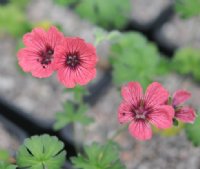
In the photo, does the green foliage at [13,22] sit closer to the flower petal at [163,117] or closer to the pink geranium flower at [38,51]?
the pink geranium flower at [38,51]

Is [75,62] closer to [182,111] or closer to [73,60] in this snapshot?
[73,60]

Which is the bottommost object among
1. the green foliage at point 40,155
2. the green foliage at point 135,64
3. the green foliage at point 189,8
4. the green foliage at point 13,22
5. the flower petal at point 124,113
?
the green foliage at point 40,155

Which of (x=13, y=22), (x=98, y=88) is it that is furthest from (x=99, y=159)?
(x=13, y=22)

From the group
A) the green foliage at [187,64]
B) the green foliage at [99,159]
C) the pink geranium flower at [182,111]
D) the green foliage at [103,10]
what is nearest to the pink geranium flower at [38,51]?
the green foliage at [99,159]

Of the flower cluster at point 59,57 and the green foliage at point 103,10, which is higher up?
the green foliage at point 103,10

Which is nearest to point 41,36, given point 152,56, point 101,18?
point 152,56

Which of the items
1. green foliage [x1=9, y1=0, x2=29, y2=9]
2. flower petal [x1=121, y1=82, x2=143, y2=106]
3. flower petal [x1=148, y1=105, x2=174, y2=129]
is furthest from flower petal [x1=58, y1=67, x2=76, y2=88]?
green foliage [x1=9, y1=0, x2=29, y2=9]
